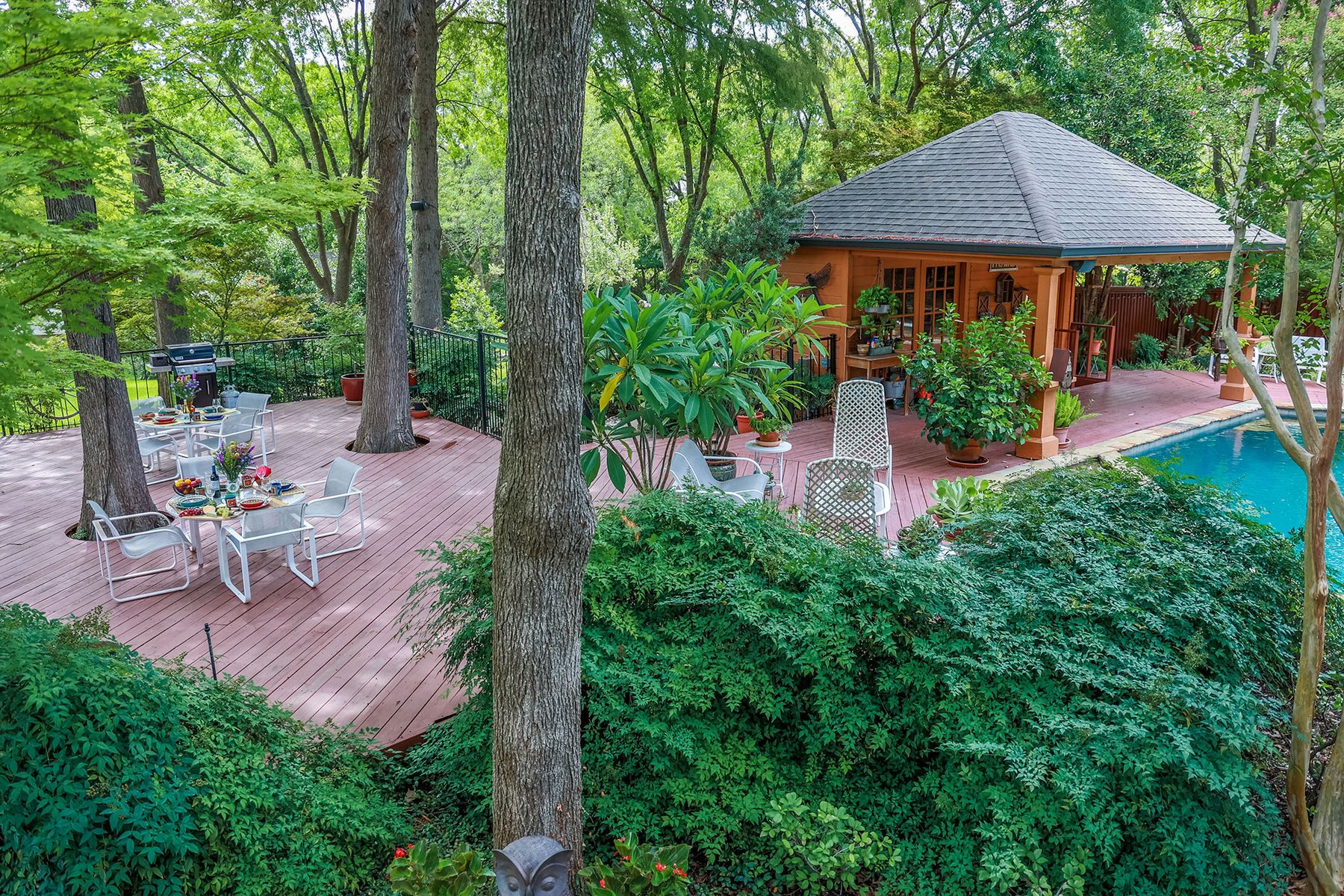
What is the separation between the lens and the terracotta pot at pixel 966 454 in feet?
30.4

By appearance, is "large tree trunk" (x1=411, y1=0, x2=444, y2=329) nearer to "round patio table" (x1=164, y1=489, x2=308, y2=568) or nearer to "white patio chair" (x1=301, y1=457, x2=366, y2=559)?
"white patio chair" (x1=301, y1=457, x2=366, y2=559)

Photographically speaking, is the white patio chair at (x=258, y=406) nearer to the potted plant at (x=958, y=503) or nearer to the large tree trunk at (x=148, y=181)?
the large tree trunk at (x=148, y=181)

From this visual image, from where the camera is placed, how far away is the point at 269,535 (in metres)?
6.15

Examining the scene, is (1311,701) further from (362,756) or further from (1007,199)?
(1007,199)

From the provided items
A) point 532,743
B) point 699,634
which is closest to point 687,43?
point 699,634

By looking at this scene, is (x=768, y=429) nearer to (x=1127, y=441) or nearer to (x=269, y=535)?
(x=269, y=535)

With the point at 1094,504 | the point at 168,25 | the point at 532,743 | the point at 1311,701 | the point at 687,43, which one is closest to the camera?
the point at 532,743

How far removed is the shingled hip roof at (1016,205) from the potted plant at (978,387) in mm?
1010

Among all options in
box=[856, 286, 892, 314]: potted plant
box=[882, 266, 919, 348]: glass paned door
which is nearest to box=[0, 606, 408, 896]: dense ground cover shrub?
box=[856, 286, 892, 314]: potted plant

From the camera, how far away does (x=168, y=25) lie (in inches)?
222

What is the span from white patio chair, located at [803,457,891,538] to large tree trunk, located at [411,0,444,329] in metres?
8.28

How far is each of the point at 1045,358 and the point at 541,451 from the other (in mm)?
8394

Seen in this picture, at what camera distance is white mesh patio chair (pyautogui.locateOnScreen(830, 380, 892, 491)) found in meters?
8.11

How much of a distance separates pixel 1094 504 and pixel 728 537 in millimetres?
2207
